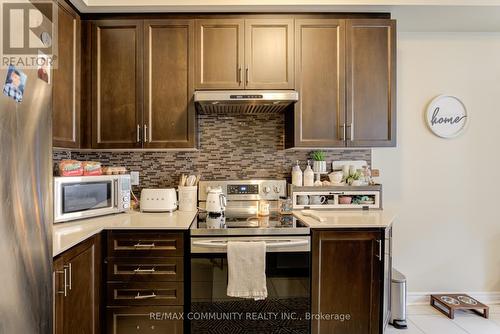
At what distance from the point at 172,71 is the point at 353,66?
1285mm

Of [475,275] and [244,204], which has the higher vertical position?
[244,204]

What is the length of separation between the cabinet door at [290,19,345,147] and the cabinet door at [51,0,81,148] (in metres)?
1.52

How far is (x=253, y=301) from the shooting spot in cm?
178

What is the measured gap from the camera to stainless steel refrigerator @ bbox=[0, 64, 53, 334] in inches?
32.1

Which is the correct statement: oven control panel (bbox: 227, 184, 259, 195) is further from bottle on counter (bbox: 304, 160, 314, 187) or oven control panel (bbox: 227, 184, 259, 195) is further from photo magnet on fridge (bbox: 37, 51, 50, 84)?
photo magnet on fridge (bbox: 37, 51, 50, 84)

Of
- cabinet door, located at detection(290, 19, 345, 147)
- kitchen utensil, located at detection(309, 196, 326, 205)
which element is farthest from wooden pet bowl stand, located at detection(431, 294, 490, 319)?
cabinet door, located at detection(290, 19, 345, 147)

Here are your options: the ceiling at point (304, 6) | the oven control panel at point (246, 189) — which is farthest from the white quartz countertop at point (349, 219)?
the ceiling at point (304, 6)

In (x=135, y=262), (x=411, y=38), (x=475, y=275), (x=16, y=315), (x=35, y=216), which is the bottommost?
(x=475, y=275)

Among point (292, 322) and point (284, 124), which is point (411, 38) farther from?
point (292, 322)

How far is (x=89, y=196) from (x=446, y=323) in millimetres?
2719

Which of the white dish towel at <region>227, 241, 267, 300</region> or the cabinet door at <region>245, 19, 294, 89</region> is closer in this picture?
the white dish towel at <region>227, 241, 267, 300</region>

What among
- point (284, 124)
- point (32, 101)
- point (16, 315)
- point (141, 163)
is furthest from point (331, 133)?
point (16, 315)

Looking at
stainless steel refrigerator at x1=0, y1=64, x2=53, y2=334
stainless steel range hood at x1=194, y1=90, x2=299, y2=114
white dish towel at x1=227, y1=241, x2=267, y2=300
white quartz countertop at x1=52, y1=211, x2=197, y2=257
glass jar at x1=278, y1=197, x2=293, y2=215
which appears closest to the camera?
stainless steel refrigerator at x1=0, y1=64, x2=53, y2=334

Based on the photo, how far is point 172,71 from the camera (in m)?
2.11
